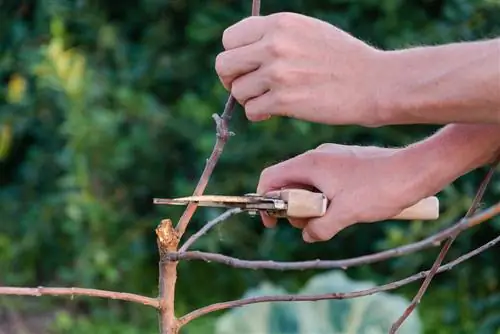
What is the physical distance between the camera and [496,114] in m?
0.82

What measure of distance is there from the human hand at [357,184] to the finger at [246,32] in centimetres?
15

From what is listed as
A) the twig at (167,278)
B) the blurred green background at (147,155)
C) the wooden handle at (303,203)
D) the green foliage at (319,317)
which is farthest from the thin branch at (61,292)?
the blurred green background at (147,155)

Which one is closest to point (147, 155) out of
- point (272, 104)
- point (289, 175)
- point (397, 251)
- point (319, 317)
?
point (319, 317)

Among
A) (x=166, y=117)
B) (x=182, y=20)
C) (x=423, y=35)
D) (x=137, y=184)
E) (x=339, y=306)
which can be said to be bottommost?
(x=339, y=306)

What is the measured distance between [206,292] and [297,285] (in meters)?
0.26

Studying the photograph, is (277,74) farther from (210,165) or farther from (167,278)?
(167,278)

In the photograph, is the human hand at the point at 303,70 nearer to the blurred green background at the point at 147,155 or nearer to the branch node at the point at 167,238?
the branch node at the point at 167,238

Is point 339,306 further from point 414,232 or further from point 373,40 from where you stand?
point 373,40

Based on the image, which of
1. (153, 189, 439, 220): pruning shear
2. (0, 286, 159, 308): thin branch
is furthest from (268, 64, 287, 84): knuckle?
(0, 286, 159, 308): thin branch

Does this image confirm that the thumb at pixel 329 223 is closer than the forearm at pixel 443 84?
No

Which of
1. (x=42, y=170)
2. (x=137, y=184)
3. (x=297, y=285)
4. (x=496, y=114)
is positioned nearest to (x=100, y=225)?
(x=137, y=184)

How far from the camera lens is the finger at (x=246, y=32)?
885 mm

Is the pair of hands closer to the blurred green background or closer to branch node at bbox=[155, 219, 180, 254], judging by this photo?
branch node at bbox=[155, 219, 180, 254]

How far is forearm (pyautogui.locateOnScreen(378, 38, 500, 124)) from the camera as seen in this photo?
0.80 metres
